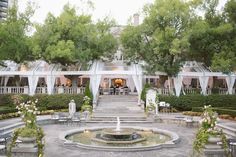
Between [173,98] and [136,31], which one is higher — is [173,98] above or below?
below

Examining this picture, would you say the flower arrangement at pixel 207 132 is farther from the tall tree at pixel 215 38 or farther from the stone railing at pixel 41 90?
the stone railing at pixel 41 90

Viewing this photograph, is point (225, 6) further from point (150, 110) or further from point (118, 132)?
point (118, 132)

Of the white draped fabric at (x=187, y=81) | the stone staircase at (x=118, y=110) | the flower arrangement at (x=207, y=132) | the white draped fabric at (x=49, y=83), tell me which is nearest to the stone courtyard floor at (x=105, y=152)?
the flower arrangement at (x=207, y=132)

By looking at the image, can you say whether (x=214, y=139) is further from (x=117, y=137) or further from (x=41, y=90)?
(x=41, y=90)

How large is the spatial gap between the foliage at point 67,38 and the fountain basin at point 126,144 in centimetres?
1115

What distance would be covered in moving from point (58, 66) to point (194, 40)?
12309mm

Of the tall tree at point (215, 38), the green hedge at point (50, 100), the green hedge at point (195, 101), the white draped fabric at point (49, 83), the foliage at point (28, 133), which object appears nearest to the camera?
the foliage at point (28, 133)

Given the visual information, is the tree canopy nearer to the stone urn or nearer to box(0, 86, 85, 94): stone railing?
box(0, 86, 85, 94): stone railing

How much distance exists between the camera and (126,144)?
15781 millimetres

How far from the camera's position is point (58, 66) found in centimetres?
3228

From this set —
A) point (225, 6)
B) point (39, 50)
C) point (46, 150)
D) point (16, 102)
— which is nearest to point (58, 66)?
point (39, 50)

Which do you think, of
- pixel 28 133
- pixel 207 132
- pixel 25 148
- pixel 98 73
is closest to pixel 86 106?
pixel 98 73

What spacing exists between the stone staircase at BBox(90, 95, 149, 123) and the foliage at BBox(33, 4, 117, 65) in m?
4.26

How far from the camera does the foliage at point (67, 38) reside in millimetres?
29312
